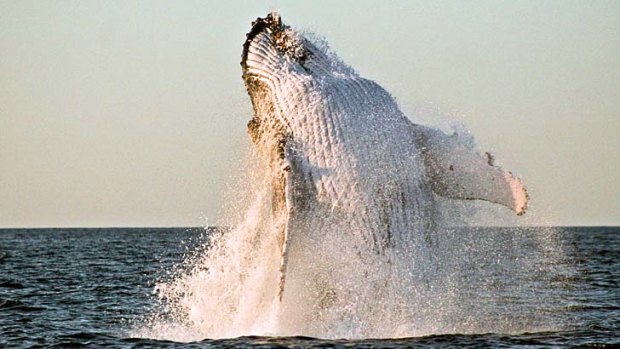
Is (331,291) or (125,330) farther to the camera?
(125,330)

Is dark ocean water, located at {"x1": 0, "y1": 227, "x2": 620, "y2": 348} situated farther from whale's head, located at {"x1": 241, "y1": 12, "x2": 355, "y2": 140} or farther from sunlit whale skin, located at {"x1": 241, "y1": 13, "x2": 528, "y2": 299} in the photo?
whale's head, located at {"x1": 241, "y1": 12, "x2": 355, "y2": 140}

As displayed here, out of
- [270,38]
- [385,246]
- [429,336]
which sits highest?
[270,38]

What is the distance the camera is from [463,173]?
40.4ft

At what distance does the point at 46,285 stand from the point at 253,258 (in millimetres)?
16914

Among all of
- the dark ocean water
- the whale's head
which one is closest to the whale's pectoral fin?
the dark ocean water

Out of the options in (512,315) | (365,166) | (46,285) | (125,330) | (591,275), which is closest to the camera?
(365,166)

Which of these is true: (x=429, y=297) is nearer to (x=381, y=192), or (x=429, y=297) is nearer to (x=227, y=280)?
(x=381, y=192)

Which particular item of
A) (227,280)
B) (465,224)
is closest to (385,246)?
(465,224)

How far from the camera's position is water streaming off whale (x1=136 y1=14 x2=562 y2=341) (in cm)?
1125

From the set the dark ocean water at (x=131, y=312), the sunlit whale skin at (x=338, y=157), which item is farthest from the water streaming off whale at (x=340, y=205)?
the dark ocean water at (x=131, y=312)

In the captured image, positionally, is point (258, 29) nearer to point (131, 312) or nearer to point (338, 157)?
point (338, 157)

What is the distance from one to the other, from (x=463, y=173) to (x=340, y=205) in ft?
5.99

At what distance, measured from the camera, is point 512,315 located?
17.4 m

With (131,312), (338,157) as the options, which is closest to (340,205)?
(338,157)
